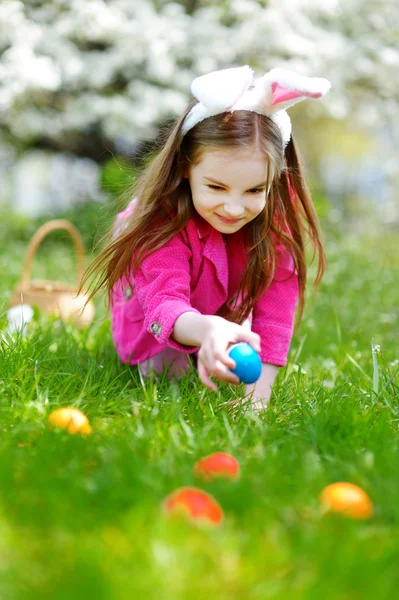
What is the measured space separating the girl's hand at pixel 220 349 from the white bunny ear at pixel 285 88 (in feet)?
2.12

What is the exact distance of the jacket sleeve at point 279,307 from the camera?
246cm

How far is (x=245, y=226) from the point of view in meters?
2.37

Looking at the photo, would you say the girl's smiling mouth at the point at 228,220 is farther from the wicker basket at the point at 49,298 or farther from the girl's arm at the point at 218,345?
the wicker basket at the point at 49,298

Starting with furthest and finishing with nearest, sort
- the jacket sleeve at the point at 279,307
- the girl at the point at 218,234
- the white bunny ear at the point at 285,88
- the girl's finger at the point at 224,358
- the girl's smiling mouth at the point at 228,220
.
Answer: the jacket sleeve at the point at 279,307, the girl's smiling mouth at the point at 228,220, the girl at the point at 218,234, the white bunny ear at the point at 285,88, the girl's finger at the point at 224,358

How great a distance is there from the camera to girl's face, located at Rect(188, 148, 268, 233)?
6.60 ft

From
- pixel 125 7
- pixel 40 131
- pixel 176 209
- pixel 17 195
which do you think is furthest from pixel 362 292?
pixel 17 195

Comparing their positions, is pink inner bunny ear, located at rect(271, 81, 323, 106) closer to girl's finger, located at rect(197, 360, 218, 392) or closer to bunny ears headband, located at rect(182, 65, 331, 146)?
bunny ears headband, located at rect(182, 65, 331, 146)

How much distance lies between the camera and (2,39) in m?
5.23

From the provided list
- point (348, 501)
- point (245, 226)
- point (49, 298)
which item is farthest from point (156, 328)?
point (49, 298)

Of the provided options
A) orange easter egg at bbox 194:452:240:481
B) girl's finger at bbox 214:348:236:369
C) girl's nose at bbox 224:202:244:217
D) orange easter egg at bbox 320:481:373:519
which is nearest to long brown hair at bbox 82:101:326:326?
girl's nose at bbox 224:202:244:217

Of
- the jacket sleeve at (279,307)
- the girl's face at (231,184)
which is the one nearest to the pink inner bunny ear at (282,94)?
the girl's face at (231,184)

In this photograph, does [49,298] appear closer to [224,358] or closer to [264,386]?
[264,386]

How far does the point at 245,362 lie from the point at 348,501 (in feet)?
1.40

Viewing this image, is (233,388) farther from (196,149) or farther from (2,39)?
(2,39)
